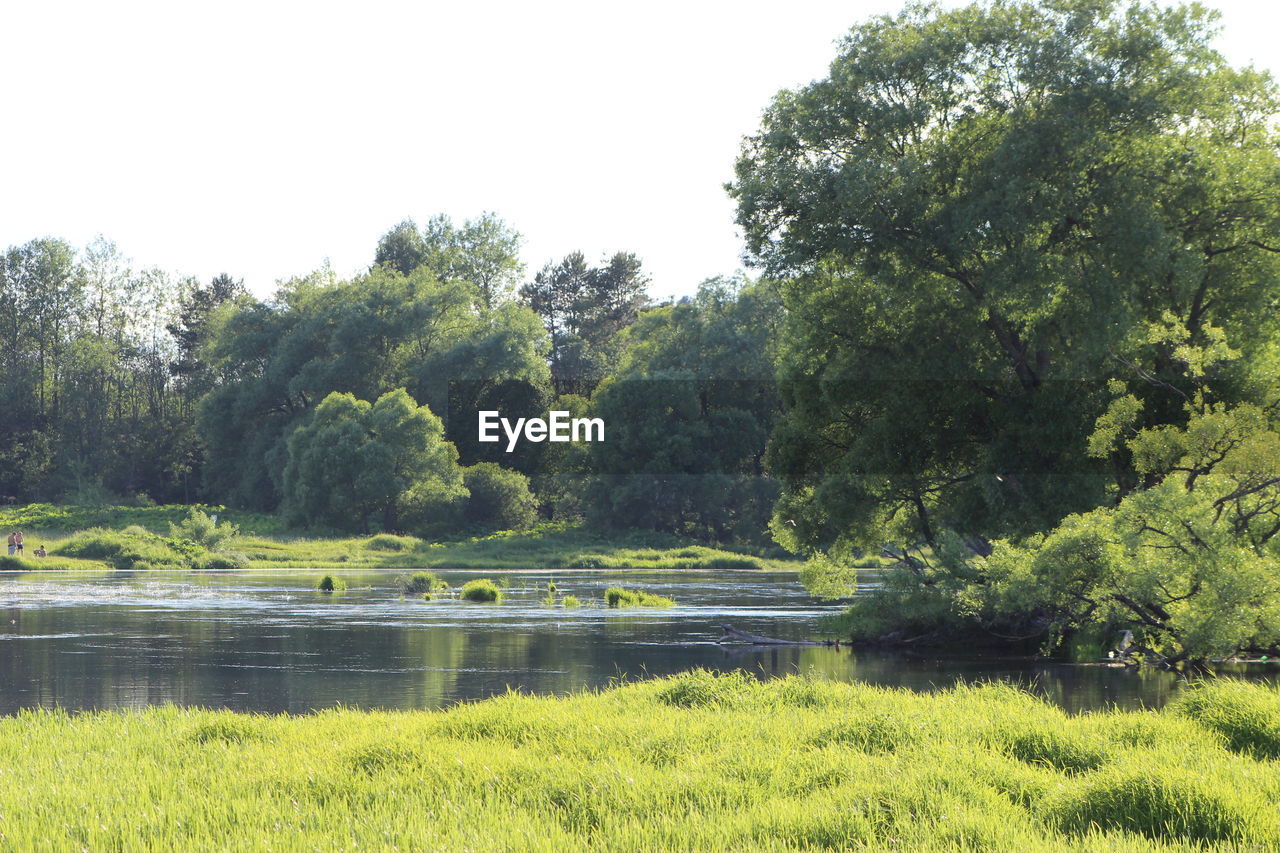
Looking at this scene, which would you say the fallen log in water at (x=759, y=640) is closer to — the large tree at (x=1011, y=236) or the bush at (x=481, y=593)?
the large tree at (x=1011, y=236)

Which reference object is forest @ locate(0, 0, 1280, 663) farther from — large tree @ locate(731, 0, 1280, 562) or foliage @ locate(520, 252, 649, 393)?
foliage @ locate(520, 252, 649, 393)

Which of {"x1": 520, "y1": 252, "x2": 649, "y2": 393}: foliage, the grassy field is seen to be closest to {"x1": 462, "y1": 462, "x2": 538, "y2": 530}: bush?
{"x1": 520, "y1": 252, "x2": 649, "y2": 393}: foliage

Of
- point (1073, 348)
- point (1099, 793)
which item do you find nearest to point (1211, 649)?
point (1073, 348)

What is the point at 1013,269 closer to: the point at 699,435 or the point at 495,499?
the point at 699,435

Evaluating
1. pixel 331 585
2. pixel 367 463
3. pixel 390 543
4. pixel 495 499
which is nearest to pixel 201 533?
pixel 390 543

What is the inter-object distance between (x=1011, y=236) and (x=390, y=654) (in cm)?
1535

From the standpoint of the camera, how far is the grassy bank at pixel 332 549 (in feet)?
218

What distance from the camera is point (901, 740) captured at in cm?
1387

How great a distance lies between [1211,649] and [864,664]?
6462 millimetres

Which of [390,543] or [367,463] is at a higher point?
[367,463]

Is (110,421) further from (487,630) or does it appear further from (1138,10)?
(1138,10)

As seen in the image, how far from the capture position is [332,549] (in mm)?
74938

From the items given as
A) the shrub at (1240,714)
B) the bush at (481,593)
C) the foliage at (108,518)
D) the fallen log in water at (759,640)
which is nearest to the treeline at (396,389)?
the foliage at (108,518)

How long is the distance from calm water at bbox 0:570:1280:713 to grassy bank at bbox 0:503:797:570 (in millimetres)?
20964
